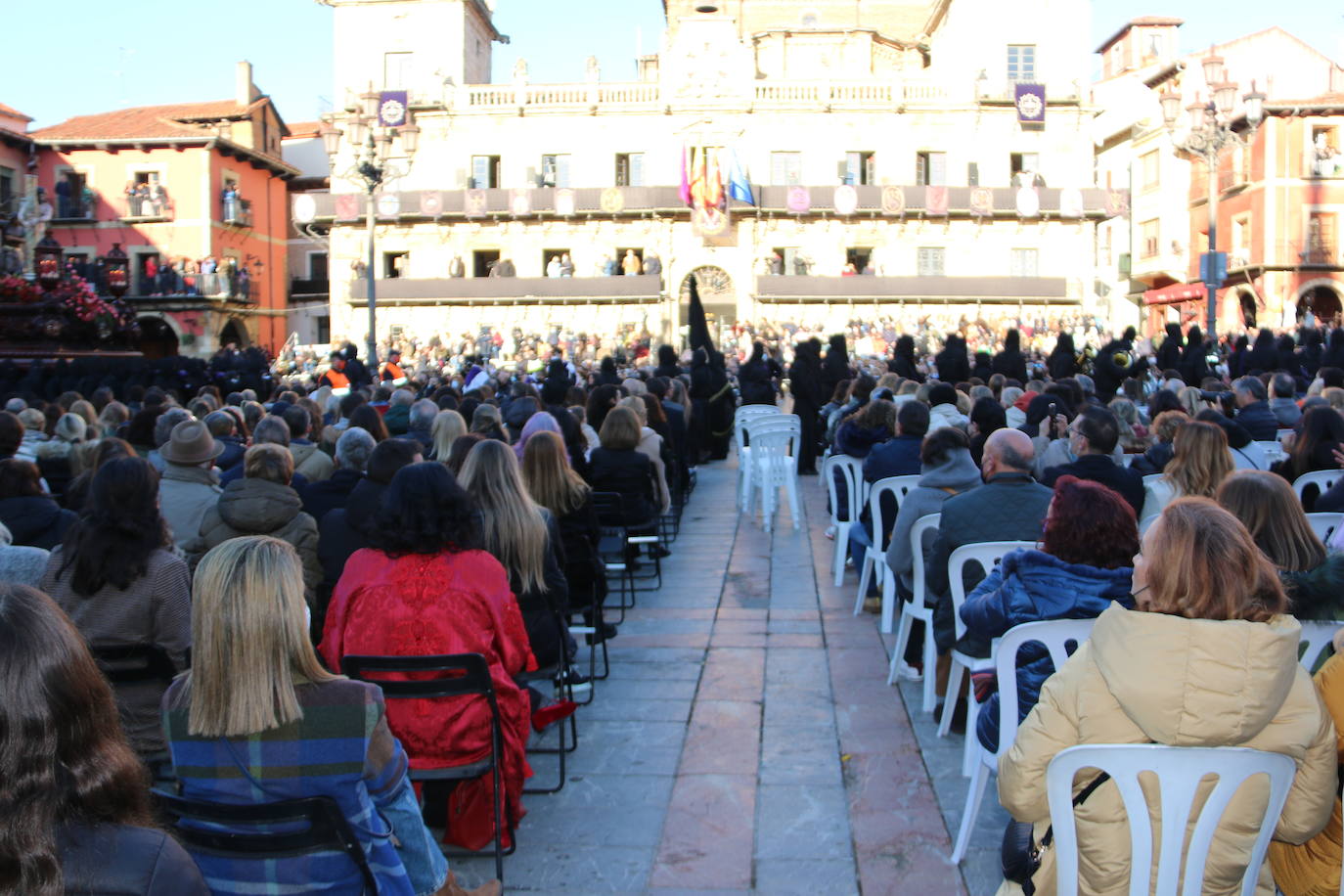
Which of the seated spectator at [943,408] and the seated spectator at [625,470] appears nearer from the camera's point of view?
the seated spectator at [625,470]

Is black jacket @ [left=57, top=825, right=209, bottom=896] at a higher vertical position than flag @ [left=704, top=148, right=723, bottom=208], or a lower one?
lower

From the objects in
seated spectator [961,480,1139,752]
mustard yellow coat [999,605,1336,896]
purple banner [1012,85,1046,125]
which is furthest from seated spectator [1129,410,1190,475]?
purple banner [1012,85,1046,125]

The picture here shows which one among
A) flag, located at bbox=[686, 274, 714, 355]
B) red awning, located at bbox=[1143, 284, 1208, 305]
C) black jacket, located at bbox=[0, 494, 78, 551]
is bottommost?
black jacket, located at bbox=[0, 494, 78, 551]

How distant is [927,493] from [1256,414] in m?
3.92

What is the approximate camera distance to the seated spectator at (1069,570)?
368 centimetres

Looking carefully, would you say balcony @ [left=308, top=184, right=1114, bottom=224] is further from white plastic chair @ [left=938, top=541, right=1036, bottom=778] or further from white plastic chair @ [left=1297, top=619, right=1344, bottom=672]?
white plastic chair @ [left=1297, top=619, right=1344, bottom=672]

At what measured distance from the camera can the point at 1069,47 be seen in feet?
128

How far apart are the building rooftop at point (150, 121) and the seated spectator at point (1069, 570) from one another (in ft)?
130

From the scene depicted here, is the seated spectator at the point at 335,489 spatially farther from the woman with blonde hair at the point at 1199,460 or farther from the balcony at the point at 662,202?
the balcony at the point at 662,202

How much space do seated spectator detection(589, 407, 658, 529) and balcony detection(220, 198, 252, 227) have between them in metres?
35.4

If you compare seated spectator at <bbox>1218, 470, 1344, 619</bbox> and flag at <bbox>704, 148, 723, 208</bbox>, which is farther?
flag at <bbox>704, 148, 723, 208</bbox>

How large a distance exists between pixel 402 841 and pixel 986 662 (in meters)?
2.38

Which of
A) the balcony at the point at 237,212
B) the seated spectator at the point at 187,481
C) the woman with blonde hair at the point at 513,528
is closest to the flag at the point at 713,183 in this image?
the balcony at the point at 237,212

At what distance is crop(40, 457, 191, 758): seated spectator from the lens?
12.8 feet
